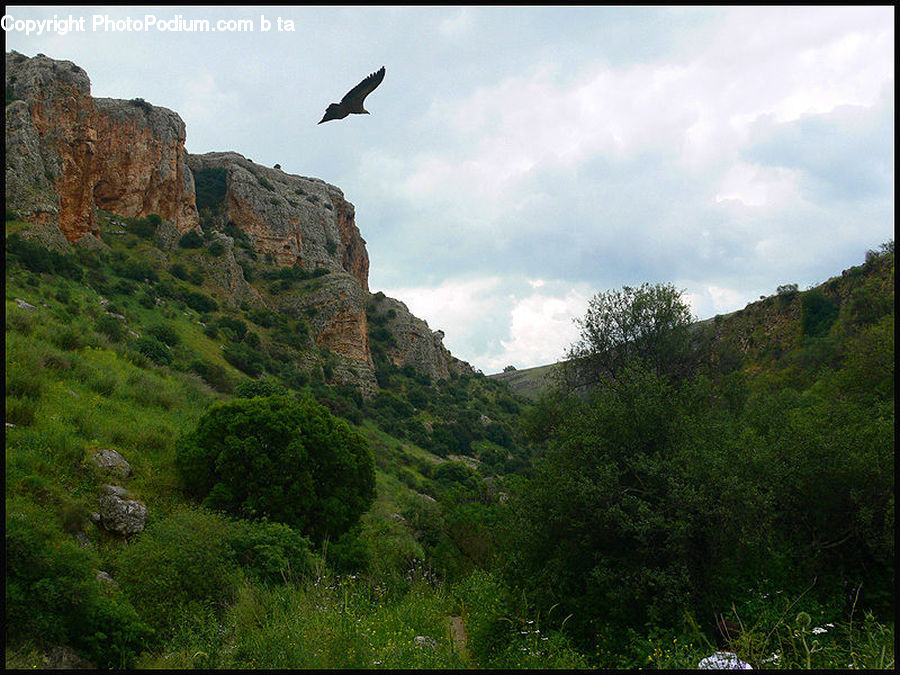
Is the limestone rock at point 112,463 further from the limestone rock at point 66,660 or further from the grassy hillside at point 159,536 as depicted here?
the limestone rock at point 66,660

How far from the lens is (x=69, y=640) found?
8023 millimetres

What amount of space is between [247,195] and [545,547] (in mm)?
70493

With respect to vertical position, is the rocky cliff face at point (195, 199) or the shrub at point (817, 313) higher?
the rocky cliff face at point (195, 199)

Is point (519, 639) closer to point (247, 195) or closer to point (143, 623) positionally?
point (143, 623)

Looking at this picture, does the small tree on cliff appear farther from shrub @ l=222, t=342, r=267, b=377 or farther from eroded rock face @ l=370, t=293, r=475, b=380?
eroded rock face @ l=370, t=293, r=475, b=380

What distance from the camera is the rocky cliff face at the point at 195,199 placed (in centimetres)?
3912

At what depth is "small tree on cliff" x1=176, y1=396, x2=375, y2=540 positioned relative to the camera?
50.3 feet

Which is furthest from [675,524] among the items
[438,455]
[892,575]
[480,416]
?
[480,416]

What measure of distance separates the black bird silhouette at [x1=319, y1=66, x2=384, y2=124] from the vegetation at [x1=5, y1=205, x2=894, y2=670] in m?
6.47

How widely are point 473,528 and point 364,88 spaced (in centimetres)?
2025

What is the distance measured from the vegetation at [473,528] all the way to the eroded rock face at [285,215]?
47.4m

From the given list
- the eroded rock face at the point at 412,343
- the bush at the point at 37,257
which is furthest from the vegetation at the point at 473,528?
the eroded rock face at the point at 412,343

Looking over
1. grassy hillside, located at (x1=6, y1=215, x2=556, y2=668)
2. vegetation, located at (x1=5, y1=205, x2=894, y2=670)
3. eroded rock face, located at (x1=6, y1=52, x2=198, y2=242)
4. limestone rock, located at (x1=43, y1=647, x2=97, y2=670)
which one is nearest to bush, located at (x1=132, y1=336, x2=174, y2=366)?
grassy hillside, located at (x1=6, y1=215, x2=556, y2=668)

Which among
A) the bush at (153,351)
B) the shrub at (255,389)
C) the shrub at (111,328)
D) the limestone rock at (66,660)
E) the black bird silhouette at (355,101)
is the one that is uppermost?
the shrub at (111,328)
